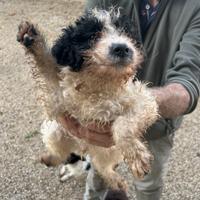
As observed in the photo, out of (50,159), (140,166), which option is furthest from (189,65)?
(50,159)

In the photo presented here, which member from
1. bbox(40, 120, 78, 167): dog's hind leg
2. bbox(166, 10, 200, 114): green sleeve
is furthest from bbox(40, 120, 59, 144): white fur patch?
bbox(166, 10, 200, 114): green sleeve

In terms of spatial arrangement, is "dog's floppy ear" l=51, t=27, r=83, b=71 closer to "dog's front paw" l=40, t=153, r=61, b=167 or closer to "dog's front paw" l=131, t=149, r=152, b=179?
"dog's front paw" l=131, t=149, r=152, b=179

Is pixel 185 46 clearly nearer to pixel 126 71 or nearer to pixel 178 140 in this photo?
pixel 126 71

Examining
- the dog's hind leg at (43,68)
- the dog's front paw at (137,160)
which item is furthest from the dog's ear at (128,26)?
the dog's front paw at (137,160)

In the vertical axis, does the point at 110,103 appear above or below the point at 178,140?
above

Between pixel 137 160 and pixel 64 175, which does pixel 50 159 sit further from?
pixel 137 160

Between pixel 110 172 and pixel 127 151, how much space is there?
0.80m

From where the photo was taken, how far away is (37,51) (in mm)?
2664

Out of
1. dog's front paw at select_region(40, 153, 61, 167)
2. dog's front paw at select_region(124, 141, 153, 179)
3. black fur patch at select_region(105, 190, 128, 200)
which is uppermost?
dog's front paw at select_region(124, 141, 153, 179)

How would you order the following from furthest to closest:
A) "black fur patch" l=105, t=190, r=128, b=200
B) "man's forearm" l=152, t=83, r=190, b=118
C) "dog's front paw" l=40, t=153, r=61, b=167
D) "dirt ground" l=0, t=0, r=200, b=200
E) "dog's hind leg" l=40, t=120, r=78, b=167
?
"dirt ground" l=0, t=0, r=200, b=200 → "black fur patch" l=105, t=190, r=128, b=200 → "dog's front paw" l=40, t=153, r=61, b=167 → "dog's hind leg" l=40, t=120, r=78, b=167 → "man's forearm" l=152, t=83, r=190, b=118

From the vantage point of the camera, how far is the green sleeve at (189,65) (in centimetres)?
271

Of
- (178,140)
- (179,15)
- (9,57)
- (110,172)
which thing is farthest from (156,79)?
(9,57)

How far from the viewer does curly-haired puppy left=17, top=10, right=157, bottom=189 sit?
8.15ft

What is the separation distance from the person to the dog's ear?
6 cm
